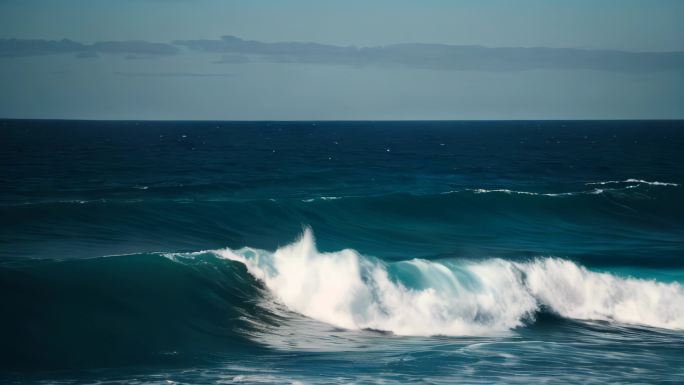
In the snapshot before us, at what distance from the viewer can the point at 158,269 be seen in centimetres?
1733

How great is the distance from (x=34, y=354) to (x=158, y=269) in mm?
4918

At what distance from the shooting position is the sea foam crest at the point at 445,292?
16359 mm

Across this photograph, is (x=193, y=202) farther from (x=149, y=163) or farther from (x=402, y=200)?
(x=149, y=163)

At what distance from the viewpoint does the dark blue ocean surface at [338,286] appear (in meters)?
12.6

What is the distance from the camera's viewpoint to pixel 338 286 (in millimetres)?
17062

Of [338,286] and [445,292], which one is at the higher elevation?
[338,286]

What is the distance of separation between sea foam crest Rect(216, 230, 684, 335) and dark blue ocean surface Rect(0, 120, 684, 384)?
0.17 ft

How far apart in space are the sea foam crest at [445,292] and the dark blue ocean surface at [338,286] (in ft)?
0.17

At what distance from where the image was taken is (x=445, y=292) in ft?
58.1

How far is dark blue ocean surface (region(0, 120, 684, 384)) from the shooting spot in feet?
41.3

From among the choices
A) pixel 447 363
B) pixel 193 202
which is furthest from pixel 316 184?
pixel 447 363

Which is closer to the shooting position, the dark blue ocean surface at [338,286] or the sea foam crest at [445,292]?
the dark blue ocean surface at [338,286]

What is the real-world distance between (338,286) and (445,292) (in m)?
2.64

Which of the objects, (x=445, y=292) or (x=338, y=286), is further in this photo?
(x=445, y=292)
